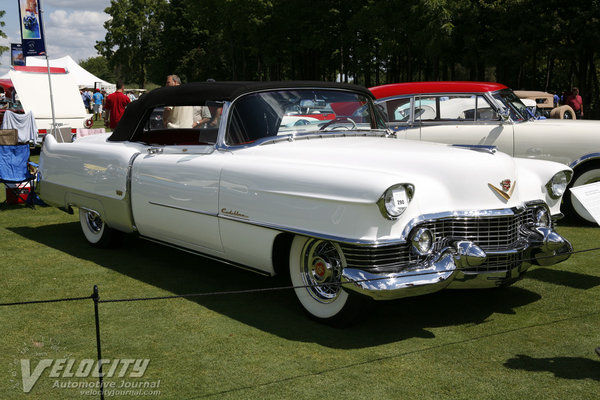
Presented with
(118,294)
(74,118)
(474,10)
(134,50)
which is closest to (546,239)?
(118,294)

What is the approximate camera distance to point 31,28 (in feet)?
50.6

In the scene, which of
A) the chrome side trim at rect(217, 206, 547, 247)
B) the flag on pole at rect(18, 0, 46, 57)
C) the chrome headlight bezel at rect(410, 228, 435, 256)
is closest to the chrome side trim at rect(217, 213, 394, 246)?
the chrome side trim at rect(217, 206, 547, 247)

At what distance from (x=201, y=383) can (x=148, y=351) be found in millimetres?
647

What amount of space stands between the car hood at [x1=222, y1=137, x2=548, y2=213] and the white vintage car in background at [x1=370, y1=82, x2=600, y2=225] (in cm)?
375

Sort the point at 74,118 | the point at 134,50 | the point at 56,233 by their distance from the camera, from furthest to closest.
Answer: the point at 134,50, the point at 74,118, the point at 56,233

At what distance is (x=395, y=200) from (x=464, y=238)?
0.58 meters

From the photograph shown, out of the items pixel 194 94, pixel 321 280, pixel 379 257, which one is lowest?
pixel 321 280

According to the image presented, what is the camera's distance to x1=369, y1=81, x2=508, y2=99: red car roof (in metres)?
9.24

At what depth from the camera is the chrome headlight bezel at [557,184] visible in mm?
5270

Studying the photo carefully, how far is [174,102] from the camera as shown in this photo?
6172mm

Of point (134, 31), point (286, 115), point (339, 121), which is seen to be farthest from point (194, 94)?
point (134, 31)

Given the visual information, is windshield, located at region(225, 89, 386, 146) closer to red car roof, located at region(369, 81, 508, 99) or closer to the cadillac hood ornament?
the cadillac hood ornament

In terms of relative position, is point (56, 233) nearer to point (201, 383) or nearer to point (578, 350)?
point (201, 383)

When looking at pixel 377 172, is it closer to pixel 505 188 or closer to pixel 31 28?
pixel 505 188
